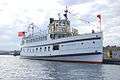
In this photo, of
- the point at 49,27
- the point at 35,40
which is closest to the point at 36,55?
the point at 35,40

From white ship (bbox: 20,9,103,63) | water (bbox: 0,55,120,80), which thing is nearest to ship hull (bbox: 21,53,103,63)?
white ship (bbox: 20,9,103,63)

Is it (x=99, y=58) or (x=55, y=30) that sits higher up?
(x=55, y=30)

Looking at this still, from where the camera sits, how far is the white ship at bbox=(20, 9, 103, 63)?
3378 inches

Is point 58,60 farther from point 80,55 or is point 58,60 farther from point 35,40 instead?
point 35,40

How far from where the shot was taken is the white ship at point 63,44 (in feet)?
282

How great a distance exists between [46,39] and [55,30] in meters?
4.66

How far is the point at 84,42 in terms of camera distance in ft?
286

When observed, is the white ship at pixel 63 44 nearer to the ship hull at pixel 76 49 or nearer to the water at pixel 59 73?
the ship hull at pixel 76 49

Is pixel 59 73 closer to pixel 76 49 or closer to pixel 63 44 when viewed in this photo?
pixel 76 49

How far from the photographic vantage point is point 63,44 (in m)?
94.6

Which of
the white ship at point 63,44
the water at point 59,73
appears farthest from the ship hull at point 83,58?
the water at point 59,73

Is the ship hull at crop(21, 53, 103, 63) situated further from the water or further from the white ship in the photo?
the water

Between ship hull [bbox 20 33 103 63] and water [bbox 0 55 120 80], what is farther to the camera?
ship hull [bbox 20 33 103 63]

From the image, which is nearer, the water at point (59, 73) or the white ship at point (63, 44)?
the water at point (59, 73)
